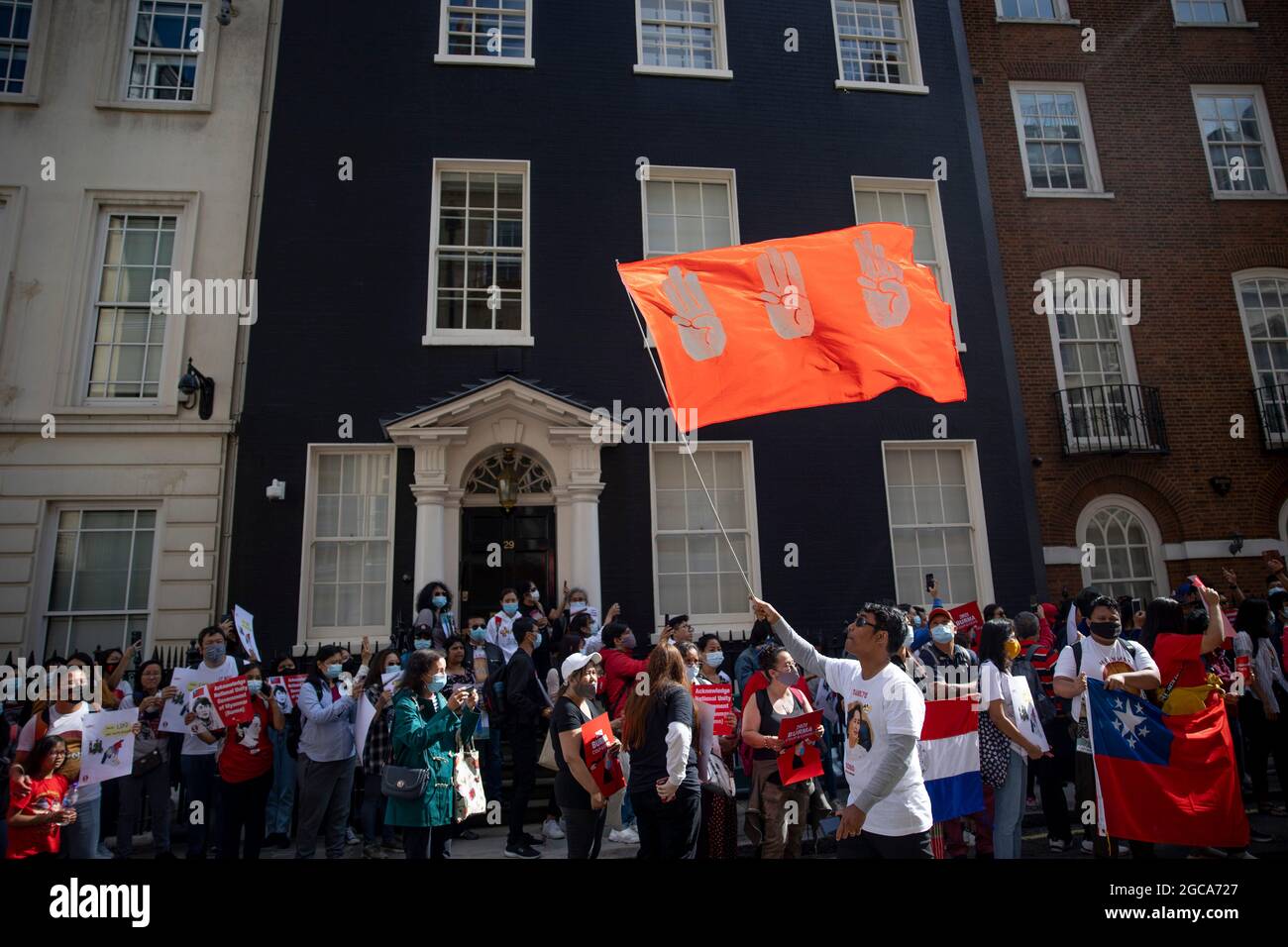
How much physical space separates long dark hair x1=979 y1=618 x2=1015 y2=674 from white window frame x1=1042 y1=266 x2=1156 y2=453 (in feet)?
29.8

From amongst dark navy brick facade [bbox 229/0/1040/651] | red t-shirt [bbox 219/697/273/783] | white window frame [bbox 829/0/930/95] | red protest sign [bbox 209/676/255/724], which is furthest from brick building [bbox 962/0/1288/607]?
red protest sign [bbox 209/676/255/724]

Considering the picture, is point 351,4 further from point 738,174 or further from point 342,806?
point 342,806

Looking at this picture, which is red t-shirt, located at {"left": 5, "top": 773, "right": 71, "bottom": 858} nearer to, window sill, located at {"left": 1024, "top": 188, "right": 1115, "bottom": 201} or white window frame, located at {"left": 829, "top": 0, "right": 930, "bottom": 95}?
white window frame, located at {"left": 829, "top": 0, "right": 930, "bottom": 95}

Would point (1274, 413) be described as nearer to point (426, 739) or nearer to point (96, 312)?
point (426, 739)

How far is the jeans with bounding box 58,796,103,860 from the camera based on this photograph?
5.54 m

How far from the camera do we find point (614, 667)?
7020mm

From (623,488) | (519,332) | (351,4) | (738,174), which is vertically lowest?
(623,488)

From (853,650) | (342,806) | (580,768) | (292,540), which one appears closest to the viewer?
(853,650)

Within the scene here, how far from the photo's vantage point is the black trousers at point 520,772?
6969 millimetres

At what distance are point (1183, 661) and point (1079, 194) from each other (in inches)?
465

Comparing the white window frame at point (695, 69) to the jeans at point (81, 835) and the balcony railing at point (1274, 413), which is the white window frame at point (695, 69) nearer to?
the balcony railing at point (1274, 413)

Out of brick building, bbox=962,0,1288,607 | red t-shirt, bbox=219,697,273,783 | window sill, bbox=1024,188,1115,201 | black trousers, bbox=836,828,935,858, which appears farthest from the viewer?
window sill, bbox=1024,188,1115,201
